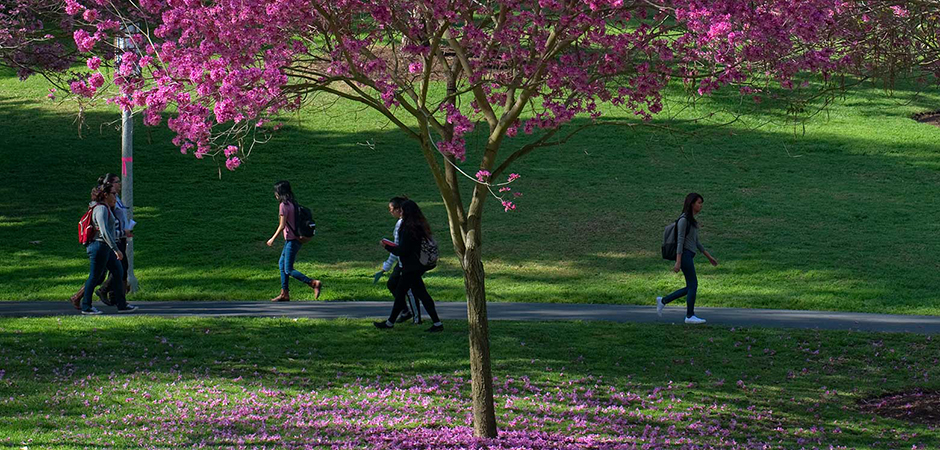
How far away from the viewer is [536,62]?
780cm

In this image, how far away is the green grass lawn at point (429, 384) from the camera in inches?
330

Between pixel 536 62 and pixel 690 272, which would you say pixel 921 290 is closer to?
pixel 690 272

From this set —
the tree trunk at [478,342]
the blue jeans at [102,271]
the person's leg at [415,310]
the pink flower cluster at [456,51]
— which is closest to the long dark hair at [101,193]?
the blue jeans at [102,271]

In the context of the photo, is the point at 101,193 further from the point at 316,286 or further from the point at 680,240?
the point at 680,240

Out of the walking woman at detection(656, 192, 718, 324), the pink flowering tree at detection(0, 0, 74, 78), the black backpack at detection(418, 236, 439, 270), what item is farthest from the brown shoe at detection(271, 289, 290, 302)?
the walking woman at detection(656, 192, 718, 324)

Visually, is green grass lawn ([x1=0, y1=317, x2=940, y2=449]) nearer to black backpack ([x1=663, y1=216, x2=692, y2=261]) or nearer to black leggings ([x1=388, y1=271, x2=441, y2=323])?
black leggings ([x1=388, y1=271, x2=441, y2=323])

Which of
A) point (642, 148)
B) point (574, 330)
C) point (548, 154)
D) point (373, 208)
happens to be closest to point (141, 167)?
point (373, 208)

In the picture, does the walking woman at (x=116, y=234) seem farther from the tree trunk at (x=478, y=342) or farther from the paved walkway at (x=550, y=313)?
the tree trunk at (x=478, y=342)

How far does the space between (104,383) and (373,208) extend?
44.8 ft

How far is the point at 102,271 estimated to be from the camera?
13.4 meters

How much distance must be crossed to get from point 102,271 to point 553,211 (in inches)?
469

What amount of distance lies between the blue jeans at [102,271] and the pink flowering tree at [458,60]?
596cm

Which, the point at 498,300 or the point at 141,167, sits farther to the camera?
the point at 141,167

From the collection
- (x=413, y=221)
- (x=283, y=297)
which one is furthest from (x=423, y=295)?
(x=283, y=297)
